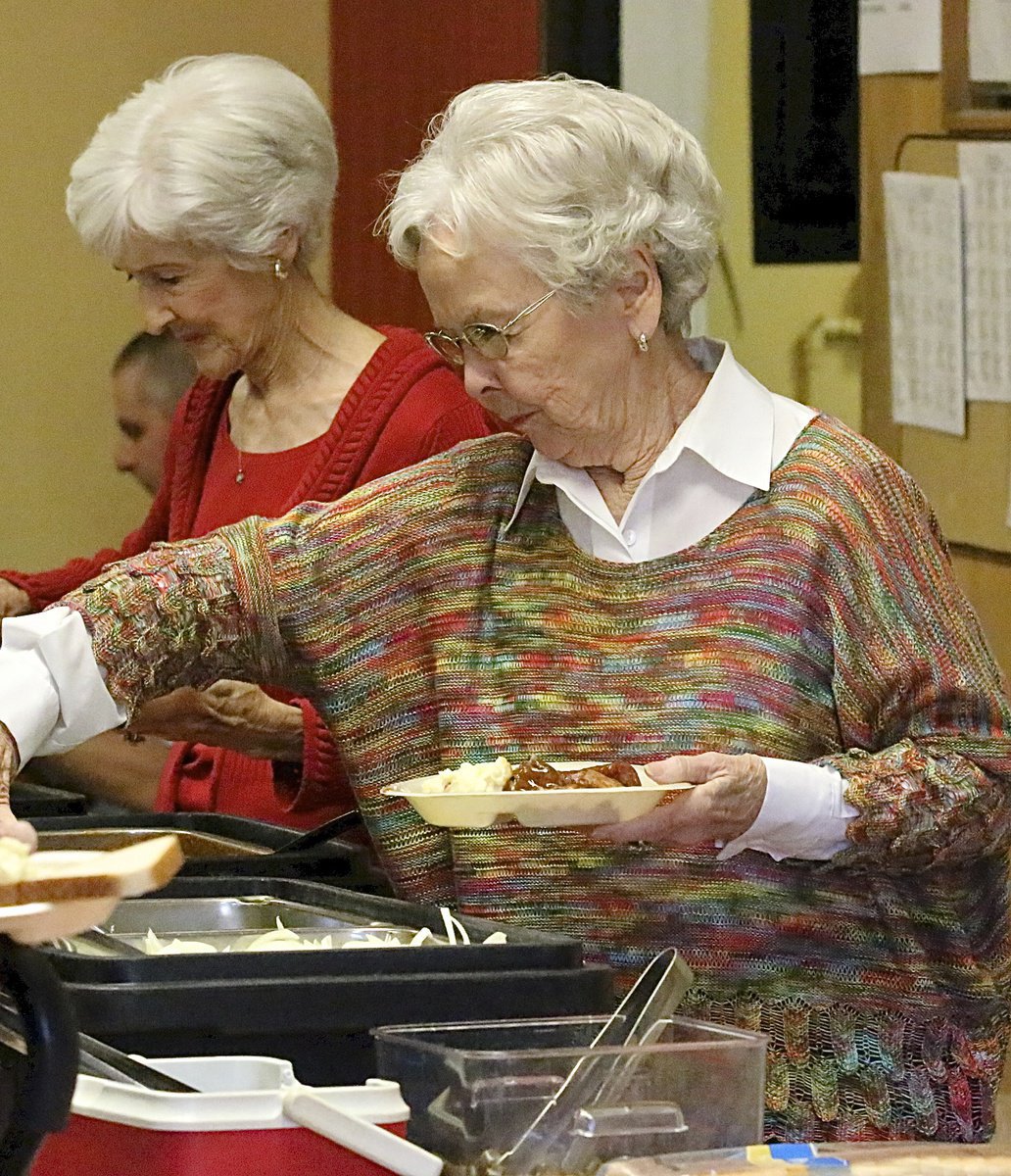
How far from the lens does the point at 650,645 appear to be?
1807mm

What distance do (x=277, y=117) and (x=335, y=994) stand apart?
4.54ft

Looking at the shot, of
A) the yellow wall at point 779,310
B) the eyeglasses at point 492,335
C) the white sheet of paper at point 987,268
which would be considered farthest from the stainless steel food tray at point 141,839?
the yellow wall at point 779,310

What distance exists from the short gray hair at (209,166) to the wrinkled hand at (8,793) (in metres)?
0.86

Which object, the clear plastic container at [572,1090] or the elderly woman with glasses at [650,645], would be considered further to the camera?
the elderly woman with glasses at [650,645]

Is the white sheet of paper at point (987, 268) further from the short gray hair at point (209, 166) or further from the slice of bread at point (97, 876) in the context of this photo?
the slice of bread at point (97, 876)

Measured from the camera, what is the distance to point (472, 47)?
3.99 meters

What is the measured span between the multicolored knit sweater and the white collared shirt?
19mm

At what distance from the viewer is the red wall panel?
3.98m

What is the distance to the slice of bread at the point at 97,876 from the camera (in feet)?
3.30

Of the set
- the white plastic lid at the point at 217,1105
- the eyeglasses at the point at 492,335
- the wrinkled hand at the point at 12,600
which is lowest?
the wrinkled hand at the point at 12,600

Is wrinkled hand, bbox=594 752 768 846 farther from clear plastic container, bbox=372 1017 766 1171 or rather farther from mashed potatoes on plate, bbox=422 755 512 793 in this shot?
clear plastic container, bbox=372 1017 766 1171

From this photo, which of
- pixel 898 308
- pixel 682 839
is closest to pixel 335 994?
pixel 682 839

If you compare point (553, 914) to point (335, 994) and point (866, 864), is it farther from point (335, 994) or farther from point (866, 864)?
point (335, 994)

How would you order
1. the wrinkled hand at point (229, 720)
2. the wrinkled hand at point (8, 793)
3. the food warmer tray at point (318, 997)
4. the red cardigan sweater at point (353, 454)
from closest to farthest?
the food warmer tray at point (318, 997), the wrinkled hand at point (8, 793), the wrinkled hand at point (229, 720), the red cardigan sweater at point (353, 454)
